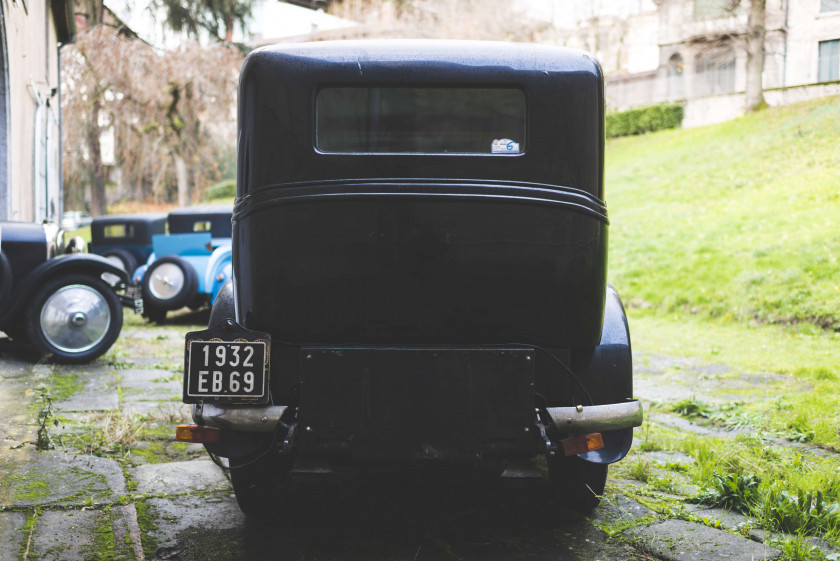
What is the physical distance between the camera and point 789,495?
3.12 m

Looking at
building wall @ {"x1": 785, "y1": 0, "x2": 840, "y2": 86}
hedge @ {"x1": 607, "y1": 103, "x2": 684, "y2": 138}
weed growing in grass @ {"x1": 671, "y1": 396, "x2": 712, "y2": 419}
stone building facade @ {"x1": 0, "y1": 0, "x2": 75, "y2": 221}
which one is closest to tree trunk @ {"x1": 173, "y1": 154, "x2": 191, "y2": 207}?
stone building facade @ {"x1": 0, "y1": 0, "x2": 75, "y2": 221}

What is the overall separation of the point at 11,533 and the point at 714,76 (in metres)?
35.0

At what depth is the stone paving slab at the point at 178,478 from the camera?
3495mm

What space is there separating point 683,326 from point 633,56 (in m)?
31.2

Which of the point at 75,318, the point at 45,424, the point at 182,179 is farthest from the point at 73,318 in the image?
the point at 182,179

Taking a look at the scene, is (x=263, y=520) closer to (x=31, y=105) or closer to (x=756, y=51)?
(x=31, y=105)

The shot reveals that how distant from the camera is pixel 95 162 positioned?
2442cm

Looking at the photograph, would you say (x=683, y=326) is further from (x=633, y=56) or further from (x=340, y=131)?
(x=633, y=56)

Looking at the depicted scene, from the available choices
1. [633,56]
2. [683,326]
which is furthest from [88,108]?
[633,56]

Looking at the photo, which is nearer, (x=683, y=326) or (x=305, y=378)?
(x=305, y=378)

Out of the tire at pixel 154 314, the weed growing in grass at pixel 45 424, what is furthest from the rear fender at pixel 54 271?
the tire at pixel 154 314

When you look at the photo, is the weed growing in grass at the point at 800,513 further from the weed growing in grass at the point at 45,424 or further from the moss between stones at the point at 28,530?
the weed growing in grass at the point at 45,424

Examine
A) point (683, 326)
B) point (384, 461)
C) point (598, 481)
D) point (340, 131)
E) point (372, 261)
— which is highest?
point (340, 131)

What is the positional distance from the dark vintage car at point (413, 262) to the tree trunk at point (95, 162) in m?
21.1
